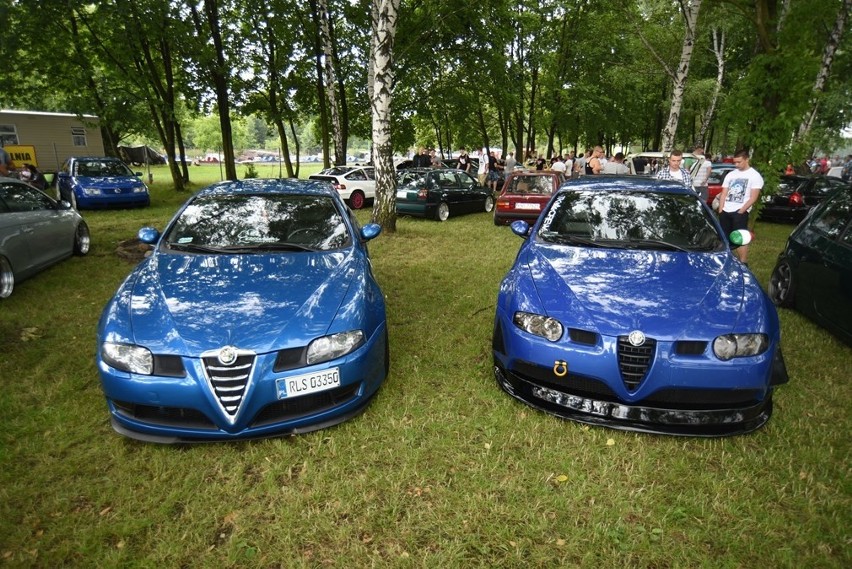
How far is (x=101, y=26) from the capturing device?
1455 centimetres

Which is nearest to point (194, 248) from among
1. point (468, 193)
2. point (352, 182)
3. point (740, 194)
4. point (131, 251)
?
point (131, 251)

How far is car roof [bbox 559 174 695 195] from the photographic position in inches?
172

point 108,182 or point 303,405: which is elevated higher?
point 108,182

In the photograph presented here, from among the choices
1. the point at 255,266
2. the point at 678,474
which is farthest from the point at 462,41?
the point at 678,474

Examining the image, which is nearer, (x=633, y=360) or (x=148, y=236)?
(x=633, y=360)

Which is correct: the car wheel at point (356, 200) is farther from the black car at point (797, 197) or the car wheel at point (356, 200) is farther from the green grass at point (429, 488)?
the green grass at point (429, 488)

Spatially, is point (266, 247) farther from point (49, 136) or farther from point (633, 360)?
point (49, 136)

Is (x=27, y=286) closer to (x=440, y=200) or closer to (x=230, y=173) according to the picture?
(x=440, y=200)

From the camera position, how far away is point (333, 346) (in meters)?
2.81

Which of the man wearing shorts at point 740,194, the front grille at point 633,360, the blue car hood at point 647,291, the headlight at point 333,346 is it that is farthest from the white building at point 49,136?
the front grille at point 633,360

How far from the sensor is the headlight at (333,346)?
2.74 metres

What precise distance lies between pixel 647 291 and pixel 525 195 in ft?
25.2

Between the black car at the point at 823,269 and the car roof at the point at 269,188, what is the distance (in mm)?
4947

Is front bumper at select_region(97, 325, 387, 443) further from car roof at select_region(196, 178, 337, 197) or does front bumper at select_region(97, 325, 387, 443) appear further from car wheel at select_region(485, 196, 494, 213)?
car wheel at select_region(485, 196, 494, 213)
